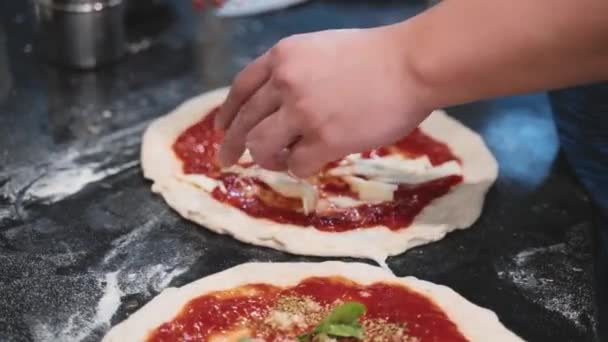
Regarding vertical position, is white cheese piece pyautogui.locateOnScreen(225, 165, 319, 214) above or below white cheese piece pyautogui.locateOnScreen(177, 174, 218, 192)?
above

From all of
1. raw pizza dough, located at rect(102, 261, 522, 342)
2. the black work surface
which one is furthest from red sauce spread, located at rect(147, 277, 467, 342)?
the black work surface

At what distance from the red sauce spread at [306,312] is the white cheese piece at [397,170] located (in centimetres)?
42

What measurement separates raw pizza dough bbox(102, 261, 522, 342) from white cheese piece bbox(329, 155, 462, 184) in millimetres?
355

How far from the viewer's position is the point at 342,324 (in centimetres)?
147

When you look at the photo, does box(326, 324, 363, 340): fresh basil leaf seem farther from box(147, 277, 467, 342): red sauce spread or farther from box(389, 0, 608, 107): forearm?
box(389, 0, 608, 107): forearm

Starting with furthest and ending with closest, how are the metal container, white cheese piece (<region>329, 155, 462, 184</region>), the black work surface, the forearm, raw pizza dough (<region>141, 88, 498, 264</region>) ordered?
the metal container → white cheese piece (<region>329, 155, 462, 184</region>) → raw pizza dough (<region>141, 88, 498, 264</region>) → the black work surface → the forearm

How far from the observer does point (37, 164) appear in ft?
6.83

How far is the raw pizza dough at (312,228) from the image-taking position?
5.93 ft

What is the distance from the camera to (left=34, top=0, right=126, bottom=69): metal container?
2439mm

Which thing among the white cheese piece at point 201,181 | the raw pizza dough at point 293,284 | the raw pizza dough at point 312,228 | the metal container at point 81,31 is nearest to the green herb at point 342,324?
the raw pizza dough at point 293,284

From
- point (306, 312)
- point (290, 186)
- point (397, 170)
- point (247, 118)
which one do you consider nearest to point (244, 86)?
point (247, 118)

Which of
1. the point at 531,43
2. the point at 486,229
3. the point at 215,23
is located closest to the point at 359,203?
the point at 486,229

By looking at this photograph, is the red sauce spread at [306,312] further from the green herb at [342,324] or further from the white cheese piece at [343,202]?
the white cheese piece at [343,202]

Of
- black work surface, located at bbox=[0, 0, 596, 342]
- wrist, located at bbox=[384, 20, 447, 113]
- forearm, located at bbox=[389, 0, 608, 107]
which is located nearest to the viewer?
forearm, located at bbox=[389, 0, 608, 107]
